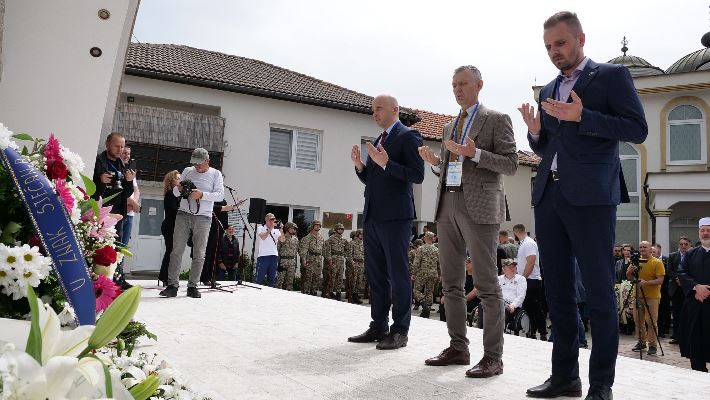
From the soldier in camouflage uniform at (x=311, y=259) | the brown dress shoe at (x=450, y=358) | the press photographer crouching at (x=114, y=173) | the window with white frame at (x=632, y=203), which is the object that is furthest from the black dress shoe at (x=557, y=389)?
the window with white frame at (x=632, y=203)

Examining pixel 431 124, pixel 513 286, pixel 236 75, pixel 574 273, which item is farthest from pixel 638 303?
pixel 431 124

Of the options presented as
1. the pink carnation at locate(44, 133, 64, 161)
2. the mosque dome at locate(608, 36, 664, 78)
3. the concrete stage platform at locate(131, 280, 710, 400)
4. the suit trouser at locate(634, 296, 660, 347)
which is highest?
the mosque dome at locate(608, 36, 664, 78)

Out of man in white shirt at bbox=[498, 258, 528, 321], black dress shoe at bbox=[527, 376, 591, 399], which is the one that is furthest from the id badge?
man in white shirt at bbox=[498, 258, 528, 321]

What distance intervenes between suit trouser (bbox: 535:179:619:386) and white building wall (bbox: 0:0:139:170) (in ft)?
7.93

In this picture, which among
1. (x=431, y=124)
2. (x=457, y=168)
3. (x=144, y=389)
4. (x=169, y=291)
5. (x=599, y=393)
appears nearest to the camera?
(x=144, y=389)

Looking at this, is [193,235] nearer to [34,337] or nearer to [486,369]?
[486,369]

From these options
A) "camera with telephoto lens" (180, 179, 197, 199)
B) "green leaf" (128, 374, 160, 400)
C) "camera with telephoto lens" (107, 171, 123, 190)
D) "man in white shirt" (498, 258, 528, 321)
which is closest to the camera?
"green leaf" (128, 374, 160, 400)

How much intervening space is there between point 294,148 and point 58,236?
19.1 meters

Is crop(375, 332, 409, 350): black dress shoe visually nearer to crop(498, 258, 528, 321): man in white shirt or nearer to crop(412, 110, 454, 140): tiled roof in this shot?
crop(498, 258, 528, 321): man in white shirt

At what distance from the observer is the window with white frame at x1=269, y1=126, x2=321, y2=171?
2017 centimetres

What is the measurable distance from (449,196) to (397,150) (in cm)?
88

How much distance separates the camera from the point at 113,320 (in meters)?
0.81

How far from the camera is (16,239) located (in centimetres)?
160

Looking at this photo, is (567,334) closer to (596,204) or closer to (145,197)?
(596,204)
